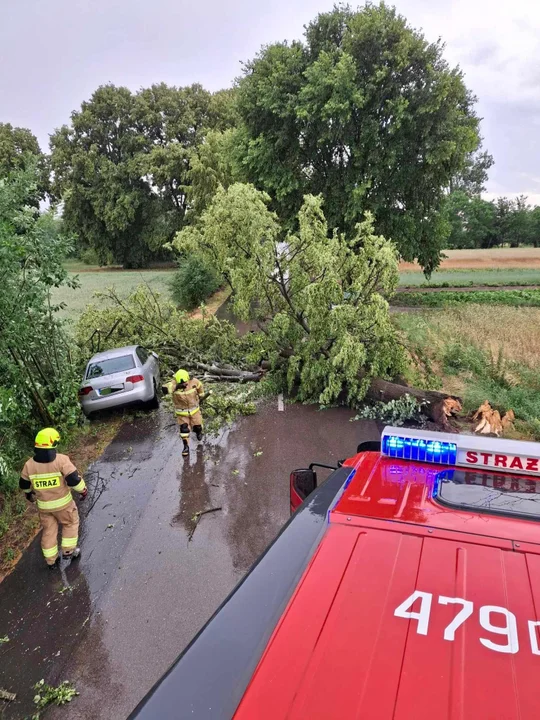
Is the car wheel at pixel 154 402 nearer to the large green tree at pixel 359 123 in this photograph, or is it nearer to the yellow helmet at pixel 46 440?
the yellow helmet at pixel 46 440

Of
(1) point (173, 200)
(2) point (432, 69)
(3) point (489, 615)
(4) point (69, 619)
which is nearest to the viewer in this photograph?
(3) point (489, 615)

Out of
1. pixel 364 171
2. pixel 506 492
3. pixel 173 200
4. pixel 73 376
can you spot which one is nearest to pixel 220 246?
pixel 73 376

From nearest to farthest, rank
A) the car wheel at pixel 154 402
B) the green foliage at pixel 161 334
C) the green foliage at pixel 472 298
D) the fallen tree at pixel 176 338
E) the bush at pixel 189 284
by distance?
the car wheel at pixel 154 402, the fallen tree at pixel 176 338, the green foliage at pixel 161 334, the bush at pixel 189 284, the green foliage at pixel 472 298

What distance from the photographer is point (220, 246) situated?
9797 mm

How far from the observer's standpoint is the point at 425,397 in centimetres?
840

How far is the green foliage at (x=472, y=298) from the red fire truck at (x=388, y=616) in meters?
22.5

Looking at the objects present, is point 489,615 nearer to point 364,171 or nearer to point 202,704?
point 202,704

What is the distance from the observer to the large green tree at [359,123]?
1798 centimetres

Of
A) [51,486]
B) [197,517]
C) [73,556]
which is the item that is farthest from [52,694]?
[197,517]

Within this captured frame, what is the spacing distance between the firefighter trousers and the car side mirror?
2.87 meters

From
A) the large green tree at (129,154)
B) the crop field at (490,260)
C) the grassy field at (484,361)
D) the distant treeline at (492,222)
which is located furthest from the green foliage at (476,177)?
the grassy field at (484,361)

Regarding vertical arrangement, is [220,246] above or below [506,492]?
above

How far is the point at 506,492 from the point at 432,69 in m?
19.9

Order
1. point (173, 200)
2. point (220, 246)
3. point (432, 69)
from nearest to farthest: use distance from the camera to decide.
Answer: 1. point (220, 246)
2. point (432, 69)
3. point (173, 200)
